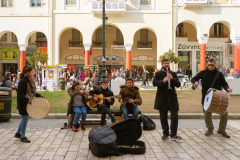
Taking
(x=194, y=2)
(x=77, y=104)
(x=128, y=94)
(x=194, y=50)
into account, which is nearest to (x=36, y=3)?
(x=194, y=2)

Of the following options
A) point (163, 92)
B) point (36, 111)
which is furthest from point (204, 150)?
point (36, 111)

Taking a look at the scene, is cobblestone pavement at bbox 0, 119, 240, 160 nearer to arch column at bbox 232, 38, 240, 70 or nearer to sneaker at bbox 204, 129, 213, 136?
sneaker at bbox 204, 129, 213, 136

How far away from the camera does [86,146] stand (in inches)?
203

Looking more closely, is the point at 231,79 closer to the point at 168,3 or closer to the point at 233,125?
the point at 233,125

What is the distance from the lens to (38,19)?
24.6 m

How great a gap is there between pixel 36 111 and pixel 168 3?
21.6 meters

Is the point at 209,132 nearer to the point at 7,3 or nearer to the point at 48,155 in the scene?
the point at 48,155

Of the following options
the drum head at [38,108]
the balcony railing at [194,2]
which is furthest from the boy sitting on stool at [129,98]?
the balcony railing at [194,2]

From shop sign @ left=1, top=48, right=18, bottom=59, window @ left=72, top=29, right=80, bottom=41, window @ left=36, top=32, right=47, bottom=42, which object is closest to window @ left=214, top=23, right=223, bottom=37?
window @ left=72, top=29, right=80, bottom=41

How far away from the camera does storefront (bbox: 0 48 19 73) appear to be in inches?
1187

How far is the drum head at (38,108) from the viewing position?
217 inches

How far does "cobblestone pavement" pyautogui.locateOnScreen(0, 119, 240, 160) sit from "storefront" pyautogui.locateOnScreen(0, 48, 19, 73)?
2567cm

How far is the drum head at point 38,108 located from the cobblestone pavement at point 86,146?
0.57m

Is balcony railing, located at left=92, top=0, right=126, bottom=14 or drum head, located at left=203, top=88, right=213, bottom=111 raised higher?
balcony railing, located at left=92, top=0, right=126, bottom=14
